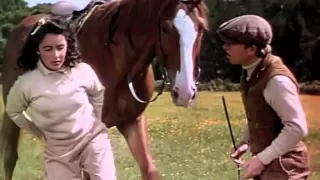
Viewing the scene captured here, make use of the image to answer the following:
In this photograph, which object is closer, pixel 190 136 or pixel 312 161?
pixel 312 161

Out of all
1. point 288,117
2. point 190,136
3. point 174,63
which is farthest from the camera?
point 190,136

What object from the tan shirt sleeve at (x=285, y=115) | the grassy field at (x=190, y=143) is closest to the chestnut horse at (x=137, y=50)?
the tan shirt sleeve at (x=285, y=115)

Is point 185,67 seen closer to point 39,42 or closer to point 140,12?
point 140,12

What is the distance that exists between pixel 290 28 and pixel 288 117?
2.88 m

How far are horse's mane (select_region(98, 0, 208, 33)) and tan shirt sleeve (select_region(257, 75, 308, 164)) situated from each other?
85 cm

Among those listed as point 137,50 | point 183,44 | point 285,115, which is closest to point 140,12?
point 137,50

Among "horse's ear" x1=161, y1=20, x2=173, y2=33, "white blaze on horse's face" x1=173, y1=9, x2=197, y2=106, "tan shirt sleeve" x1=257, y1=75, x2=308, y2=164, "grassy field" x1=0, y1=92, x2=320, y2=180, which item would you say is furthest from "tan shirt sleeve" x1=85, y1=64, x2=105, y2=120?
"grassy field" x1=0, y1=92, x2=320, y2=180

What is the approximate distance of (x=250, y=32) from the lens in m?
2.47

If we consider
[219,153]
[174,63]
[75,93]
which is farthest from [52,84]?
[219,153]

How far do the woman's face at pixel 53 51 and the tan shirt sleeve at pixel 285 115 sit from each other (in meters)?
0.77

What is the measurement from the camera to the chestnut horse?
309cm

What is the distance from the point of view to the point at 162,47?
3.23 meters

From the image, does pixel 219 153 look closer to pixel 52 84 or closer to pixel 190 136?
pixel 190 136

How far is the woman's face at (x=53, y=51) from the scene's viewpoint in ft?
8.60
